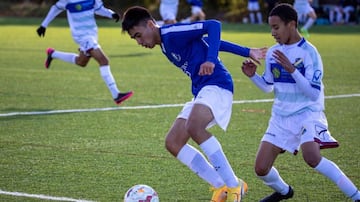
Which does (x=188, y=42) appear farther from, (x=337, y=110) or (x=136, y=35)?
(x=337, y=110)

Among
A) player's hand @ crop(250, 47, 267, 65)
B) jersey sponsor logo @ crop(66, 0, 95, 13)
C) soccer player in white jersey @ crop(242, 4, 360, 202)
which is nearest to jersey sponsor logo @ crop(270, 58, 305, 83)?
soccer player in white jersey @ crop(242, 4, 360, 202)

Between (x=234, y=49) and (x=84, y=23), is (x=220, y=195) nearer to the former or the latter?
(x=234, y=49)

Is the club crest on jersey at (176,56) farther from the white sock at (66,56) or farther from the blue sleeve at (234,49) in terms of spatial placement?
the white sock at (66,56)

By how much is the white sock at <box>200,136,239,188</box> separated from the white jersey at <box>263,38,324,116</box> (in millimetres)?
597

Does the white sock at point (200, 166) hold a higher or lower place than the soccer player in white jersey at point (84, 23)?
higher

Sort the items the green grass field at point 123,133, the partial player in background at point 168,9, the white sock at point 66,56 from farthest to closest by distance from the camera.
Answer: the partial player in background at point 168,9
the white sock at point 66,56
the green grass field at point 123,133

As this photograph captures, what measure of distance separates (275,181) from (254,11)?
31915mm

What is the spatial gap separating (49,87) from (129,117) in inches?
145

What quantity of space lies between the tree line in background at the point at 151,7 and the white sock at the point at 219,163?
3295 cm

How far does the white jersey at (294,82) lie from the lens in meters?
6.56

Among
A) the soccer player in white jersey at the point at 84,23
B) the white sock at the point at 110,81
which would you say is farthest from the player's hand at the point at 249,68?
the soccer player in white jersey at the point at 84,23

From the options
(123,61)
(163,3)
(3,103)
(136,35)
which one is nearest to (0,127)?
(3,103)

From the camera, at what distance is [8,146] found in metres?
9.48

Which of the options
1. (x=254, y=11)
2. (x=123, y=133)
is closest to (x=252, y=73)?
(x=123, y=133)
